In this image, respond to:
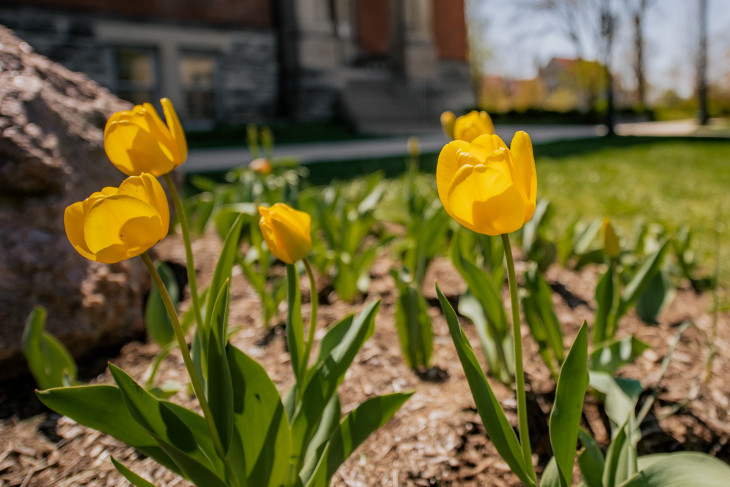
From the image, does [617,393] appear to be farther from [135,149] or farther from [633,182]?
[633,182]

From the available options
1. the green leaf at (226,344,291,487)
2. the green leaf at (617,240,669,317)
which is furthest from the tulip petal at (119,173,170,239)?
the green leaf at (617,240,669,317)

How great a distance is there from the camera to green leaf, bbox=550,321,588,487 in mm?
905

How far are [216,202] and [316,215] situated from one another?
0.58 m

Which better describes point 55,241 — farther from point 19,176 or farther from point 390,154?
point 390,154

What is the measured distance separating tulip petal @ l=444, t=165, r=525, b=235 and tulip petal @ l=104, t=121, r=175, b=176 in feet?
2.01

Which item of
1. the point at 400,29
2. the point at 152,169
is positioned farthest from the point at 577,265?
the point at 400,29

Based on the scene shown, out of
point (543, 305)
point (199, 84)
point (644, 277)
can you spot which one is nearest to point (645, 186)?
point (644, 277)

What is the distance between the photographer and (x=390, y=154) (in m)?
8.21

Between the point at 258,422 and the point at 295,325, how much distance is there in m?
0.21

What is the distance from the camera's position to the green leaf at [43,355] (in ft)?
4.54

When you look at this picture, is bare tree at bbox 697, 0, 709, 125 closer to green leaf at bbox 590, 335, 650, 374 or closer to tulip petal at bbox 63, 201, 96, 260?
green leaf at bbox 590, 335, 650, 374

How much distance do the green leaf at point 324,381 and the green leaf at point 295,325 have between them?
4 centimetres

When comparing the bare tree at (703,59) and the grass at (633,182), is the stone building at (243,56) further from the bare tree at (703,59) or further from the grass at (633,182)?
the bare tree at (703,59)


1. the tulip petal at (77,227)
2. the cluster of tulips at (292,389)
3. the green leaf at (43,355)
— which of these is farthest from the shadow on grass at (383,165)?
the tulip petal at (77,227)
